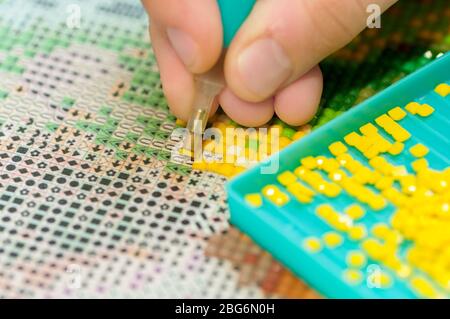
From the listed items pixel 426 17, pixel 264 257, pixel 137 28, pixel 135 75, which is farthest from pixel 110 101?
pixel 426 17

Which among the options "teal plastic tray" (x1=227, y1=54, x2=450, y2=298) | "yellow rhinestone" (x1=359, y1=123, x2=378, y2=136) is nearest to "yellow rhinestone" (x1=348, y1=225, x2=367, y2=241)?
"teal plastic tray" (x1=227, y1=54, x2=450, y2=298)

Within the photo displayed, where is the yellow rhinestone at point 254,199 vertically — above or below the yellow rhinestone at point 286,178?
below

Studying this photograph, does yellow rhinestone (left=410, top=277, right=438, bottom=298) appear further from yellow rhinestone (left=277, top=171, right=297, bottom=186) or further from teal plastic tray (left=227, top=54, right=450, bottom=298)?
yellow rhinestone (left=277, top=171, right=297, bottom=186)

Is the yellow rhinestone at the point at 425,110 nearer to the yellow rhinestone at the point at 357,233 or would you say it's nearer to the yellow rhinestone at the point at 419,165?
the yellow rhinestone at the point at 419,165

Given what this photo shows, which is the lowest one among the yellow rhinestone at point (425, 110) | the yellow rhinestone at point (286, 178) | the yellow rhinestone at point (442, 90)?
the yellow rhinestone at point (286, 178)

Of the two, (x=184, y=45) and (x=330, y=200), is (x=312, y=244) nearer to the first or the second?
(x=330, y=200)

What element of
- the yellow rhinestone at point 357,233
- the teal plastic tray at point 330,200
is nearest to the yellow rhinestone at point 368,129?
the teal plastic tray at point 330,200
